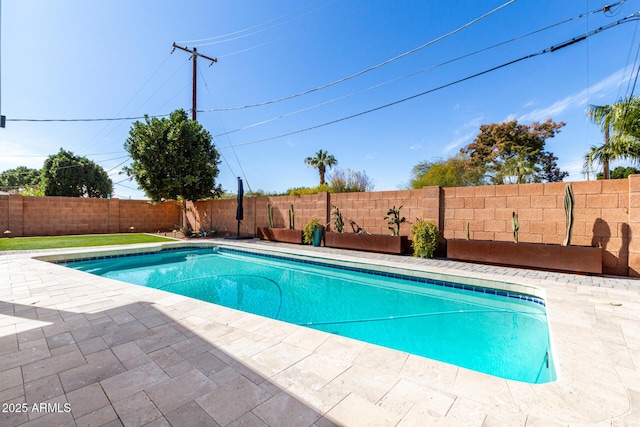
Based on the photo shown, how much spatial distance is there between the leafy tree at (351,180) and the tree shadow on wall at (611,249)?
47.4 feet

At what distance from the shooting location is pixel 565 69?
8.84 m

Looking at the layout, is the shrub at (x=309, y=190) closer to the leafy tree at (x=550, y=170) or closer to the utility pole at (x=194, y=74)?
the utility pole at (x=194, y=74)

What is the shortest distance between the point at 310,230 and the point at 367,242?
238 centimetres

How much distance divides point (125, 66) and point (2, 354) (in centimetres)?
1441

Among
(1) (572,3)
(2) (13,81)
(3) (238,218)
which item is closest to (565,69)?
(1) (572,3)

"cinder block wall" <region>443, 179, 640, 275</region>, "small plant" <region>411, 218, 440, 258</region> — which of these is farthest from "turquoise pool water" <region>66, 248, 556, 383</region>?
"cinder block wall" <region>443, 179, 640, 275</region>

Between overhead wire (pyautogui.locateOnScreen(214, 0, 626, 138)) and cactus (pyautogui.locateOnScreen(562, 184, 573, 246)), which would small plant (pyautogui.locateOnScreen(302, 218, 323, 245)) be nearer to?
overhead wire (pyautogui.locateOnScreen(214, 0, 626, 138))

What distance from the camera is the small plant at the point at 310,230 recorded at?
32.1 ft

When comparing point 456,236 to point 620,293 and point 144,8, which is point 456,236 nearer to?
point 620,293

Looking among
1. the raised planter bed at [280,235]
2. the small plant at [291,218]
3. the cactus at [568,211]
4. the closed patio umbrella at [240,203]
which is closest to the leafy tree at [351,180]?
the closed patio umbrella at [240,203]

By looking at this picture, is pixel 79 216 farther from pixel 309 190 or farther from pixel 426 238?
pixel 426 238

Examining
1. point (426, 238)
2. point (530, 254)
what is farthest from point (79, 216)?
point (530, 254)

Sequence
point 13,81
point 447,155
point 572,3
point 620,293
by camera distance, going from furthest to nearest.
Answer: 1. point 447,155
2. point 13,81
3. point 572,3
4. point 620,293

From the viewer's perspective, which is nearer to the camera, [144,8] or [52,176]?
[144,8]
